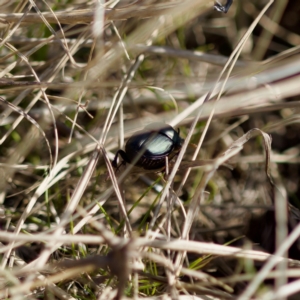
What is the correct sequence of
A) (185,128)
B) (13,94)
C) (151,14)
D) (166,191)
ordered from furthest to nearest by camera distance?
(185,128) → (13,94) → (151,14) → (166,191)

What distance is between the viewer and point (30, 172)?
2037mm

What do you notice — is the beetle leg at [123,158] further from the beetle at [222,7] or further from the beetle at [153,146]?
the beetle at [222,7]

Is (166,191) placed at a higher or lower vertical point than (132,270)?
higher

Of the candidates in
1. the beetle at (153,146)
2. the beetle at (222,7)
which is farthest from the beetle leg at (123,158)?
the beetle at (222,7)

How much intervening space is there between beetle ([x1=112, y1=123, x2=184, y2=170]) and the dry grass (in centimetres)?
8

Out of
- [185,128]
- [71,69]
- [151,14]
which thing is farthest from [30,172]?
[151,14]

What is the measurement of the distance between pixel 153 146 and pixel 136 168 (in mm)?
148

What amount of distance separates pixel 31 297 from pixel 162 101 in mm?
1078

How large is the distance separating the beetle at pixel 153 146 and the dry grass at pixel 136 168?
81mm

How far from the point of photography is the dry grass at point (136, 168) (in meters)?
1.44

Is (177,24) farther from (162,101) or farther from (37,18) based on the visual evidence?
(37,18)

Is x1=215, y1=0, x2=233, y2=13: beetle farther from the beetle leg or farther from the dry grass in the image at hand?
the beetle leg

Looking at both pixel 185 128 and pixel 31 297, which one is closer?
pixel 31 297

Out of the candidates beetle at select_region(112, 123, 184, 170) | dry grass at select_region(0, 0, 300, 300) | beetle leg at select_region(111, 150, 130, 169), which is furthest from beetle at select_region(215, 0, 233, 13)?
beetle leg at select_region(111, 150, 130, 169)
